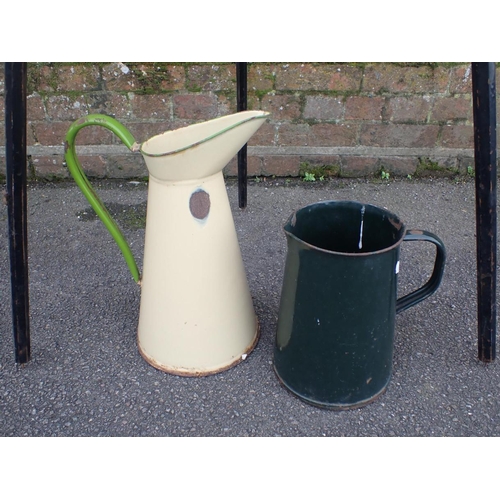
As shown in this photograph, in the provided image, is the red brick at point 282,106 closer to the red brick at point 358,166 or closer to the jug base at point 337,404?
the red brick at point 358,166

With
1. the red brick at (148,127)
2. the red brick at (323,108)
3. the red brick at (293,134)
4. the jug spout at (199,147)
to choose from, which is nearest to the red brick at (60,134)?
the red brick at (148,127)

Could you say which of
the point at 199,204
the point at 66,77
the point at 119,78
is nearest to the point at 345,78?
the point at 119,78

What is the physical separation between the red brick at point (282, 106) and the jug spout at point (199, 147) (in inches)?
48.1

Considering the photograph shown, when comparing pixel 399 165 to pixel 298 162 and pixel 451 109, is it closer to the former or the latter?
pixel 451 109

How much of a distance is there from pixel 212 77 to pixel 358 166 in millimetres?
814

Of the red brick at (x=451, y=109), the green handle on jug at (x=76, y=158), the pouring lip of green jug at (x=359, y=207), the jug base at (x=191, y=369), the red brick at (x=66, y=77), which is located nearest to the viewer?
the pouring lip of green jug at (x=359, y=207)

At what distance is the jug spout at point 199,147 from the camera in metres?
1.00

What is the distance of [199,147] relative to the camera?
991 mm

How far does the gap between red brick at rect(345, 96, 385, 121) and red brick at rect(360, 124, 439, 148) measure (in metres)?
0.05

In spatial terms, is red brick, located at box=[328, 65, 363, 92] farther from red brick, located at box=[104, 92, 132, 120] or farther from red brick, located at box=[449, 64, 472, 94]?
red brick, located at box=[104, 92, 132, 120]

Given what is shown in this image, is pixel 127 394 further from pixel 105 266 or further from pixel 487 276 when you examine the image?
pixel 487 276

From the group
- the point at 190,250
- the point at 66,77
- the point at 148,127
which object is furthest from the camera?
the point at 148,127

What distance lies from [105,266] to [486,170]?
125 cm

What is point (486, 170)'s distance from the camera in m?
1.05
